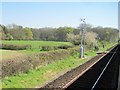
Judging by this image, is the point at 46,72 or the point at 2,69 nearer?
the point at 2,69

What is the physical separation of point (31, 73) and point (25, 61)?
916 millimetres

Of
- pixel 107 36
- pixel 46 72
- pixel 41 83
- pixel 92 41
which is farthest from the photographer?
pixel 107 36

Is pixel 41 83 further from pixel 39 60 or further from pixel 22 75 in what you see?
pixel 39 60

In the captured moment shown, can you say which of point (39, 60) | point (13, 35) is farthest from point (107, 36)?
point (39, 60)

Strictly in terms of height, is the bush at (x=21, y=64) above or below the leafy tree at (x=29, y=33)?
below

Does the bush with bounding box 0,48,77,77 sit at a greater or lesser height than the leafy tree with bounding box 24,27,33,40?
lesser

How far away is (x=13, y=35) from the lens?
A: 8250cm

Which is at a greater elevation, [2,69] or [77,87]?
[2,69]

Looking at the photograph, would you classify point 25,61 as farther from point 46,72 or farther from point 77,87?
point 77,87

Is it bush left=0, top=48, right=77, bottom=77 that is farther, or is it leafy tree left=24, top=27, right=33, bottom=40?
leafy tree left=24, top=27, right=33, bottom=40

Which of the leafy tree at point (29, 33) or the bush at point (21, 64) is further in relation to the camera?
the leafy tree at point (29, 33)

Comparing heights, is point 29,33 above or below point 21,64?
above

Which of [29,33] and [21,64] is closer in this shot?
[21,64]

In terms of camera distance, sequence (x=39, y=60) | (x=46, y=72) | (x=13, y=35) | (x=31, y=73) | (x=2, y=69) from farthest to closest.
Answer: (x=13, y=35), (x=39, y=60), (x=46, y=72), (x=31, y=73), (x=2, y=69)
